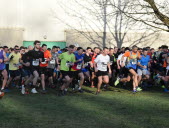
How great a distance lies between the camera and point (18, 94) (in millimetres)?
13531

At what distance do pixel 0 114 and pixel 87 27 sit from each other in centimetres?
2088

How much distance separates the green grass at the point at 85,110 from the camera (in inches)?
322

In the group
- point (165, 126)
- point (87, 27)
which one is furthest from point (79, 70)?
point (87, 27)

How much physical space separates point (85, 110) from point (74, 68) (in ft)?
12.9

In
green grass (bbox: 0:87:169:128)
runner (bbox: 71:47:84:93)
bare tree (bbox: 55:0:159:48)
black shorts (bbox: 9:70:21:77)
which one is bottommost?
green grass (bbox: 0:87:169:128)

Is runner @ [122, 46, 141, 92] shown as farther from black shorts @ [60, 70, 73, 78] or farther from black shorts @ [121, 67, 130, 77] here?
black shorts @ [60, 70, 73, 78]

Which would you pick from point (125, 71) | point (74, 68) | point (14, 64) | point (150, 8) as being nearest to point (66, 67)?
point (74, 68)

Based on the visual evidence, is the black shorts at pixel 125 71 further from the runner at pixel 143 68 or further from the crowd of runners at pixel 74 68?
the runner at pixel 143 68

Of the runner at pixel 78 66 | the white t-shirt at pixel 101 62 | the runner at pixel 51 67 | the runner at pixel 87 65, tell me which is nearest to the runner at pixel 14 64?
the runner at pixel 51 67

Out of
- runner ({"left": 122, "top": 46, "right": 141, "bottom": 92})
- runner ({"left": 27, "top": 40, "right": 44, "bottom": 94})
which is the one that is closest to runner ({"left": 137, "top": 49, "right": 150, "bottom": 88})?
runner ({"left": 122, "top": 46, "right": 141, "bottom": 92})

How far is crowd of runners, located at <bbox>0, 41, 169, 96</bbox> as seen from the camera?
1356 centimetres

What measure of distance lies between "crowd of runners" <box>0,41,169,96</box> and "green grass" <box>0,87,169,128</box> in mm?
688

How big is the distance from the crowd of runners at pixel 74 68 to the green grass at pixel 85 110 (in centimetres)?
69

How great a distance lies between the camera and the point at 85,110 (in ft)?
32.8
